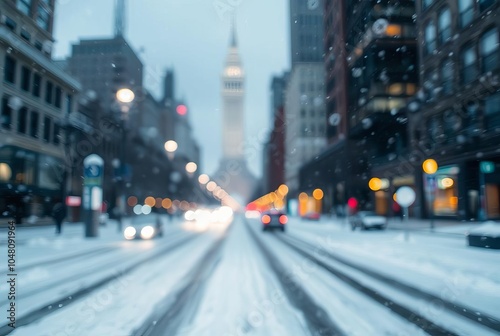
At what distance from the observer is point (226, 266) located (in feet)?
36.7

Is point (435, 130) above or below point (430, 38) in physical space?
below

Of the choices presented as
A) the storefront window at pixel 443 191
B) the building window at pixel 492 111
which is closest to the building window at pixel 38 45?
the building window at pixel 492 111

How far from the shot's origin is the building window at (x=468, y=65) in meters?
3.96

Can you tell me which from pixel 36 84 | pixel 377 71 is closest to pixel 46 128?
pixel 36 84

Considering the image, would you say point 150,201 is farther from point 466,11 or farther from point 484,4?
point 484,4

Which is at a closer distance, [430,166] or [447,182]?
[447,182]

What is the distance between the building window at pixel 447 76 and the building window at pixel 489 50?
1.37 ft

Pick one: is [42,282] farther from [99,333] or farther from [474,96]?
[474,96]

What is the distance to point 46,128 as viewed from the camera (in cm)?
452

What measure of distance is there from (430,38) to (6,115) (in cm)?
456

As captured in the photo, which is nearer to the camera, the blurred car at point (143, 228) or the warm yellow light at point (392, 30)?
the warm yellow light at point (392, 30)

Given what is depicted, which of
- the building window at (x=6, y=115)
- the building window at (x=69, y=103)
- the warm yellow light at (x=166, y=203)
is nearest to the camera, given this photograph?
the building window at (x=6, y=115)

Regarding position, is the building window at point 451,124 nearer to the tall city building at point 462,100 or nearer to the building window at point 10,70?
the tall city building at point 462,100

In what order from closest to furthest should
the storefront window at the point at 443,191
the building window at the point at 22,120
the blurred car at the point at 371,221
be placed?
the building window at the point at 22,120 < the storefront window at the point at 443,191 < the blurred car at the point at 371,221
